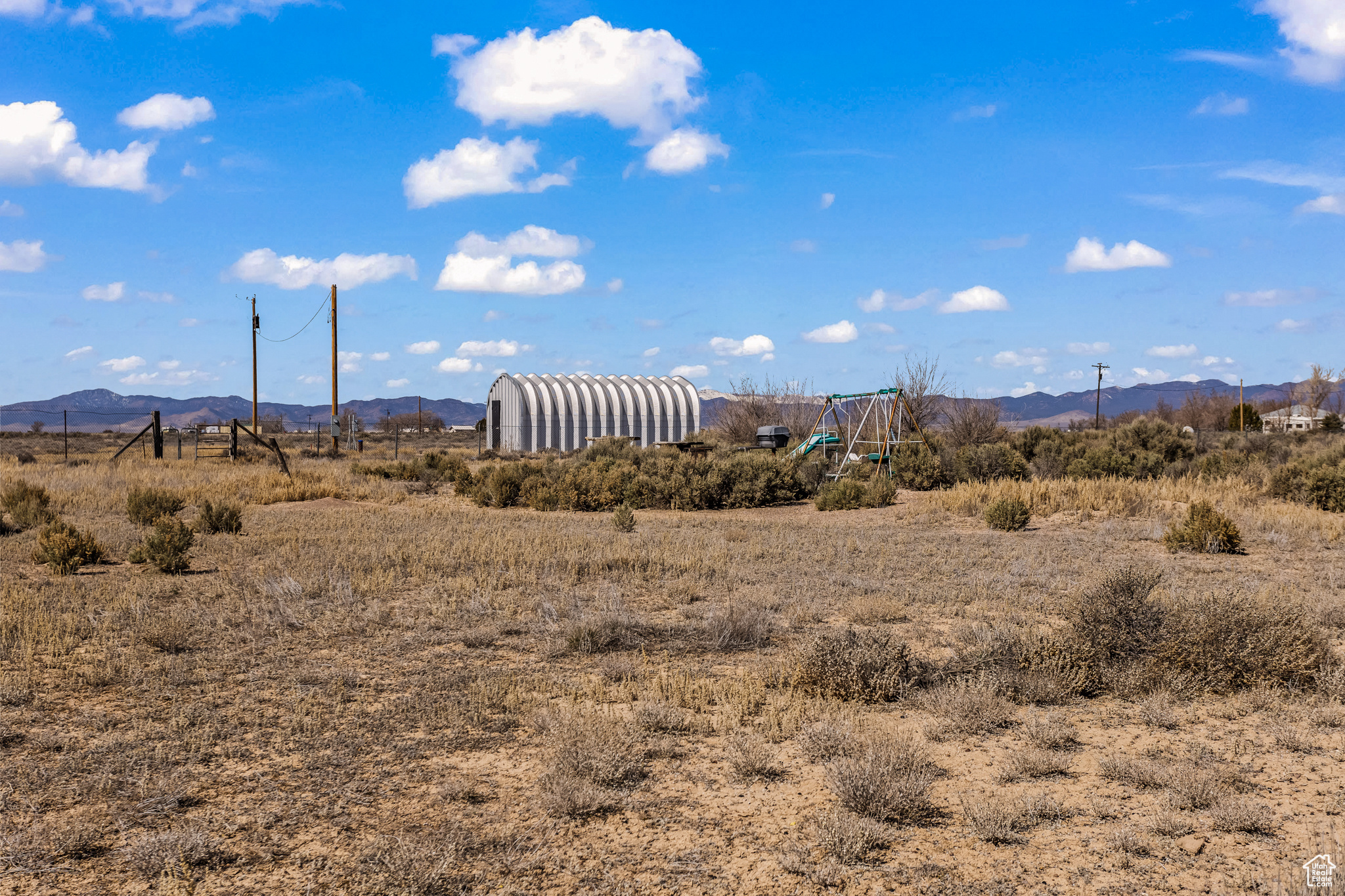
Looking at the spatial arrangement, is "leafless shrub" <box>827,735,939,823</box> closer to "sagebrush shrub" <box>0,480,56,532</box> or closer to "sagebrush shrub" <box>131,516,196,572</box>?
"sagebrush shrub" <box>131,516,196,572</box>

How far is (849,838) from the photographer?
4.20 m

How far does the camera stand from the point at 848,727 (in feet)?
18.8

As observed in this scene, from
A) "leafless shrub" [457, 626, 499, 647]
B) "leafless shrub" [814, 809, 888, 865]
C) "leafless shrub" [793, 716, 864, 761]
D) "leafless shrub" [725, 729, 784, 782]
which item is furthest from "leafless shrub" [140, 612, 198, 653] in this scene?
"leafless shrub" [814, 809, 888, 865]

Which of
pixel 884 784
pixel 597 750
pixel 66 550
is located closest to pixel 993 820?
pixel 884 784

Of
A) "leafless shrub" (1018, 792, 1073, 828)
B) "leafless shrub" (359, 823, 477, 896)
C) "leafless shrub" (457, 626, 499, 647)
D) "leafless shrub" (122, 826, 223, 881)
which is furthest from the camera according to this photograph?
"leafless shrub" (457, 626, 499, 647)

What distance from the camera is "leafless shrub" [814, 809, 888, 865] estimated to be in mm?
4148

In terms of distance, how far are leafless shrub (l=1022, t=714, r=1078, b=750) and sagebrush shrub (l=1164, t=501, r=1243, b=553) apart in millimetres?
9049

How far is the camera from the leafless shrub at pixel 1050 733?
5555mm

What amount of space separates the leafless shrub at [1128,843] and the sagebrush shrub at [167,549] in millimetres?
11106

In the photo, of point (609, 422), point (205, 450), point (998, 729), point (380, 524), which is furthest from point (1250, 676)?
point (609, 422)

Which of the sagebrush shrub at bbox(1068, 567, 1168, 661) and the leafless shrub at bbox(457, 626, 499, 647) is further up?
the sagebrush shrub at bbox(1068, 567, 1168, 661)

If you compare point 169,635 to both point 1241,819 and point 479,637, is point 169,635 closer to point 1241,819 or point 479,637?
point 479,637

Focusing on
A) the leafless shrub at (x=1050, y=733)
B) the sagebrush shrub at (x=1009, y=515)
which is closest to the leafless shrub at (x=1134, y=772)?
the leafless shrub at (x=1050, y=733)

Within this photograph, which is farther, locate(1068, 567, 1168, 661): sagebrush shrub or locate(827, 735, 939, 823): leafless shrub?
locate(1068, 567, 1168, 661): sagebrush shrub
